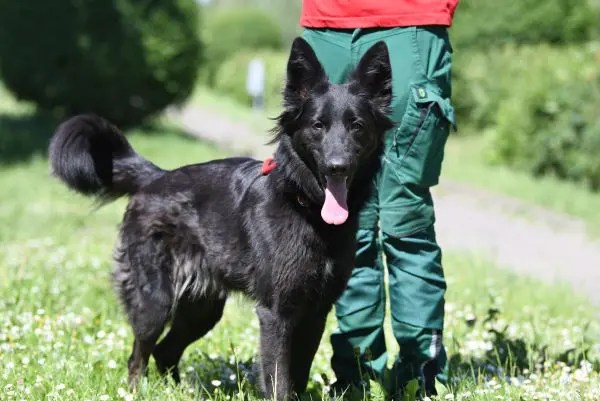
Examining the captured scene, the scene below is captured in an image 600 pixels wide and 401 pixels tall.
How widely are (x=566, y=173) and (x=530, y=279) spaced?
5.92 meters

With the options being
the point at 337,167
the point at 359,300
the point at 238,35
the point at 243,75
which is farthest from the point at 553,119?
the point at 238,35

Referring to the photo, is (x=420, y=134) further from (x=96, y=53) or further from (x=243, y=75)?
(x=243, y=75)

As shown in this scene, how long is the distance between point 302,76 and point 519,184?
9649mm

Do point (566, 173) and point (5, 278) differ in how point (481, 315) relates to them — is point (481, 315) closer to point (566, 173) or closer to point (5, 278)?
point (5, 278)

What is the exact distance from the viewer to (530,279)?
8.20 meters

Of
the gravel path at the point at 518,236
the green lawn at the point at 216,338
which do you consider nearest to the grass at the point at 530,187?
the gravel path at the point at 518,236

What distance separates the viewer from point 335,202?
13.1 ft

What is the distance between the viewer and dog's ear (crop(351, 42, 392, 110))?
408cm

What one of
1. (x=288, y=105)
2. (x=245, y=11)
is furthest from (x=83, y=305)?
(x=245, y=11)

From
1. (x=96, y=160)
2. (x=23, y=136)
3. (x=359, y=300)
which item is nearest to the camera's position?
(x=359, y=300)

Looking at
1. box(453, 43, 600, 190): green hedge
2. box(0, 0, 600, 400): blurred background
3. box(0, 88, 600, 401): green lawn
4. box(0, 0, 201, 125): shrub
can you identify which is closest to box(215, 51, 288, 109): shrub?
box(0, 0, 600, 400): blurred background

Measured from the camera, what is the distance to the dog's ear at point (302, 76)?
4.07 m

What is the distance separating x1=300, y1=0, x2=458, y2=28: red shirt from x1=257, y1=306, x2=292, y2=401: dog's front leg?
149 cm

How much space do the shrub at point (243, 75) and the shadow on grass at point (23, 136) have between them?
14216 millimetres
